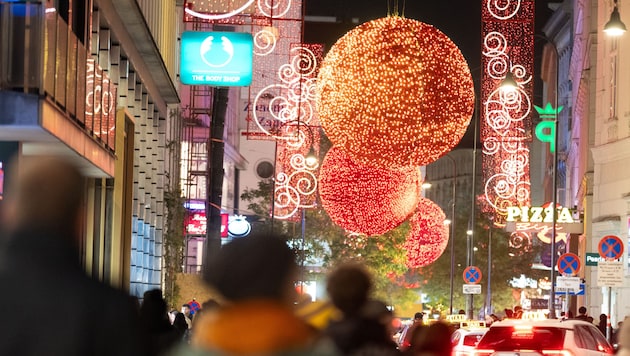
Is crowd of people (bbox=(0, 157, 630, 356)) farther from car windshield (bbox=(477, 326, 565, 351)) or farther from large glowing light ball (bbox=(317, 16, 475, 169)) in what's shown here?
large glowing light ball (bbox=(317, 16, 475, 169))

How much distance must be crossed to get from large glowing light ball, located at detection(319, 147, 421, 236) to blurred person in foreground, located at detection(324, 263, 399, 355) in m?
32.5

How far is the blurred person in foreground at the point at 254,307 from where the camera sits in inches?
179

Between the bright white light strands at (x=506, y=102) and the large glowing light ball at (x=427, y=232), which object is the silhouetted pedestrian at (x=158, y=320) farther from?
the large glowing light ball at (x=427, y=232)

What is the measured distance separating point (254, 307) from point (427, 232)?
5857 cm

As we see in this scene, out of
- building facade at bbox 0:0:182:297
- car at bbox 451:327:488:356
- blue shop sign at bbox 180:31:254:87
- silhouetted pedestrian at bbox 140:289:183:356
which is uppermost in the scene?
blue shop sign at bbox 180:31:254:87

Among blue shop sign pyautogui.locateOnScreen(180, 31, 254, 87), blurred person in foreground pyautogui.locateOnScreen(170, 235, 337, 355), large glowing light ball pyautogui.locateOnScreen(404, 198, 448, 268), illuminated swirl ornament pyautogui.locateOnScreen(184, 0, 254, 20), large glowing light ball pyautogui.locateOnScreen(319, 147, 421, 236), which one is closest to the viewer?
blurred person in foreground pyautogui.locateOnScreen(170, 235, 337, 355)

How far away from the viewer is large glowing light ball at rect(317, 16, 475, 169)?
1064 inches

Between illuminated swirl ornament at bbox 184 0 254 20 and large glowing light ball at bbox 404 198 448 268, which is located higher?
illuminated swirl ornament at bbox 184 0 254 20

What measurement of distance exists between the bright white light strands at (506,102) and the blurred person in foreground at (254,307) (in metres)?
38.0

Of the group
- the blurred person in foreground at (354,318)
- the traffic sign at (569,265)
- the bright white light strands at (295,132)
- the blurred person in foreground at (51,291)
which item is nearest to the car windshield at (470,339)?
the traffic sign at (569,265)

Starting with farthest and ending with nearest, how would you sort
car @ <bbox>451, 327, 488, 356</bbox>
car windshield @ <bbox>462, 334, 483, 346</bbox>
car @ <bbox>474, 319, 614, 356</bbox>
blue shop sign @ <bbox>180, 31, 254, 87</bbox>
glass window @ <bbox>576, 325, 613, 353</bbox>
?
blue shop sign @ <bbox>180, 31, 254, 87</bbox> → car windshield @ <bbox>462, 334, 483, 346</bbox> → car @ <bbox>451, 327, 488, 356</bbox> → glass window @ <bbox>576, 325, 613, 353</bbox> → car @ <bbox>474, 319, 614, 356</bbox>

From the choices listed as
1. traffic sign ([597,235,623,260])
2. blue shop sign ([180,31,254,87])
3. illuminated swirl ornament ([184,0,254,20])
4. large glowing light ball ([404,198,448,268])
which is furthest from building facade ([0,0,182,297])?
large glowing light ball ([404,198,448,268])

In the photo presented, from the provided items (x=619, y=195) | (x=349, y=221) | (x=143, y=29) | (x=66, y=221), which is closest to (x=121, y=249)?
(x=143, y=29)

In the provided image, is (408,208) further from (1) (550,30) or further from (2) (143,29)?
(1) (550,30)
